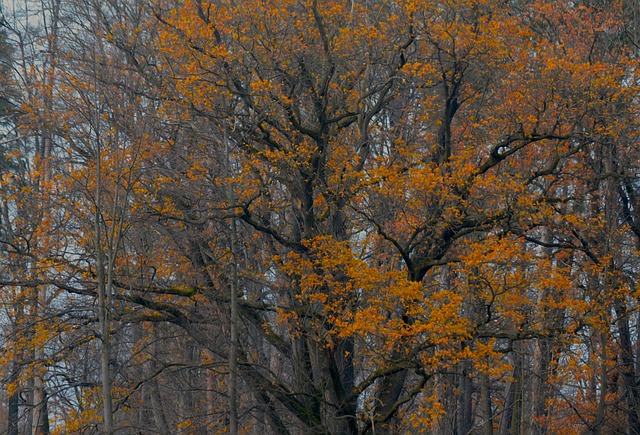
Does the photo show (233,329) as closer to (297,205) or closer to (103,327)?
(103,327)

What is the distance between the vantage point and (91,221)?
12.9m

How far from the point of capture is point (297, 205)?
14.0 m

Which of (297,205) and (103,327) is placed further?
(297,205)

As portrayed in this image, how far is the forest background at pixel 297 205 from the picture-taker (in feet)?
39.7

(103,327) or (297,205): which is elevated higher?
(297,205)

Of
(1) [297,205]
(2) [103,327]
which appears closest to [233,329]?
(2) [103,327]

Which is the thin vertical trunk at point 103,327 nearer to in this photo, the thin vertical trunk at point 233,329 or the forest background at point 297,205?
the forest background at point 297,205

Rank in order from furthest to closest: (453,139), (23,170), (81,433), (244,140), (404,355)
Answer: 1. (23,170)
2. (453,139)
3. (244,140)
4. (404,355)
5. (81,433)

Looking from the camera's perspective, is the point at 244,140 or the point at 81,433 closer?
the point at 81,433

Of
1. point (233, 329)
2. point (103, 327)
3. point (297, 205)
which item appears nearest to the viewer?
point (103, 327)

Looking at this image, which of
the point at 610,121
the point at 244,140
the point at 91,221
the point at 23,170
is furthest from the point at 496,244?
the point at 23,170

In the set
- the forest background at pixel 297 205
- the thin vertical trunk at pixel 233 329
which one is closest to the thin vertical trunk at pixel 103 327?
the forest background at pixel 297 205

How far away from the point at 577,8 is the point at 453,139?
3.98 meters

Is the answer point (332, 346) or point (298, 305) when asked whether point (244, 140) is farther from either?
point (332, 346)
